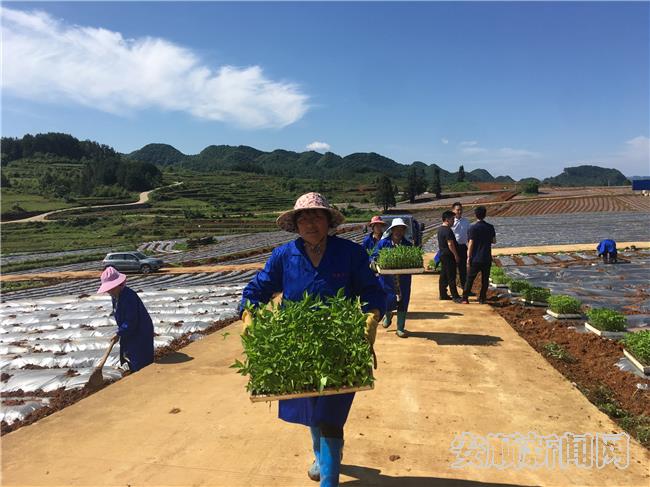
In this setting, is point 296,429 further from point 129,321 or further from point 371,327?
point 129,321

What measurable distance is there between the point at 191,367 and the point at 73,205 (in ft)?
253

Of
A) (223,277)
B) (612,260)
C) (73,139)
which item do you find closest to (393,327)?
(612,260)

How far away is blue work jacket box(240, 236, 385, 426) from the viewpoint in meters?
3.00

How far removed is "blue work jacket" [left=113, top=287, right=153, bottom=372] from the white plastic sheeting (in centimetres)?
32

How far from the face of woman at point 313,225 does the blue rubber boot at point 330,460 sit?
1.30 meters

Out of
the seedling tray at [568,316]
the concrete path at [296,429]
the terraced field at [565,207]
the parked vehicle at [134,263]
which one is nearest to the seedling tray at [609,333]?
the seedling tray at [568,316]

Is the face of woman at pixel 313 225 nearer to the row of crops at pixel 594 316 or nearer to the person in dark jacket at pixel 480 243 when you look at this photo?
the row of crops at pixel 594 316

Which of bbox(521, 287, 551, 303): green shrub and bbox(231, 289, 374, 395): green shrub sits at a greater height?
bbox(231, 289, 374, 395): green shrub

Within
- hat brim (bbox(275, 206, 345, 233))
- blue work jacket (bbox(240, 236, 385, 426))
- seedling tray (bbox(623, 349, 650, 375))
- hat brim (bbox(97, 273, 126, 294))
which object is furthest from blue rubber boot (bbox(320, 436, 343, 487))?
seedling tray (bbox(623, 349, 650, 375))

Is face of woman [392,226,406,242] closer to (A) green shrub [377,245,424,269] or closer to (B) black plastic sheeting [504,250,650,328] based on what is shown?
(A) green shrub [377,245,424,269]

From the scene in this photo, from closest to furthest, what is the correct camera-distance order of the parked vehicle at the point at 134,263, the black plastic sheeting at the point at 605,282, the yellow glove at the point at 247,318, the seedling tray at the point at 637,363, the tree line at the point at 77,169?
the yellow glove at the point at 247,318, the seedling tray at the point at 637,363, the black plastic sheeting at the point at 605,282, the parked vehicle at the point at 134,263, the tree line at the point at 77,169

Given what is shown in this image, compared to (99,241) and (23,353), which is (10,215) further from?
(23,353)

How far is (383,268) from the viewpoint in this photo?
6.60m

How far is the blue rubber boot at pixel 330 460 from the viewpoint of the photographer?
8.80ft
